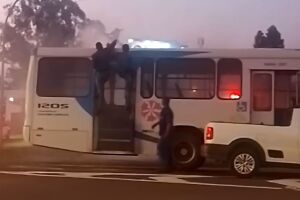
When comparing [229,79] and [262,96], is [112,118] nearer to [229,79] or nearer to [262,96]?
[229,79]

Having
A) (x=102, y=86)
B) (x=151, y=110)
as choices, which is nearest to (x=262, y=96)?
(x=151, y=110)

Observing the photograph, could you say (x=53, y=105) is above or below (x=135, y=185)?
above

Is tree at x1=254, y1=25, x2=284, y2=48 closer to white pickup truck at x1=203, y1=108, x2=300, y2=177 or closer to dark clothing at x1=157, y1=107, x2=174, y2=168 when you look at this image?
dark clothing at x1=157, y1=107, x2=174, y2=168

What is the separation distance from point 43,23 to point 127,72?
3641 cm

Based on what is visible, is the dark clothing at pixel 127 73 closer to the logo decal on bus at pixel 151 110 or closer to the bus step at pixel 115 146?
the logo decal on bus at pixel 151 110

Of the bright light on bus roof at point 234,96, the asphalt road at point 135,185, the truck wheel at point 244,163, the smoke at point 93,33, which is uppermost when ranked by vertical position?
the smoke at point 93,33

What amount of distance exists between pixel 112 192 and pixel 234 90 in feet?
21.2

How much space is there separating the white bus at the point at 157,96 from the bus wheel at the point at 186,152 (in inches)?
1.0

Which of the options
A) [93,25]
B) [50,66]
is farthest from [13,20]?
[50,66]

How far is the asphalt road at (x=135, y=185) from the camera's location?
14.5 meters

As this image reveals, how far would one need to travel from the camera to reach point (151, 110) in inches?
813

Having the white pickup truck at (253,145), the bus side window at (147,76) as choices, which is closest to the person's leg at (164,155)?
the bus side window at (147,76)

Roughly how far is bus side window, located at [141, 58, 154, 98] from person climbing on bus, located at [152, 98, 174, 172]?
0.72 metres

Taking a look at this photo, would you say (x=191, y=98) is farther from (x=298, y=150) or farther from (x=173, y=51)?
(x=298, y=150)
